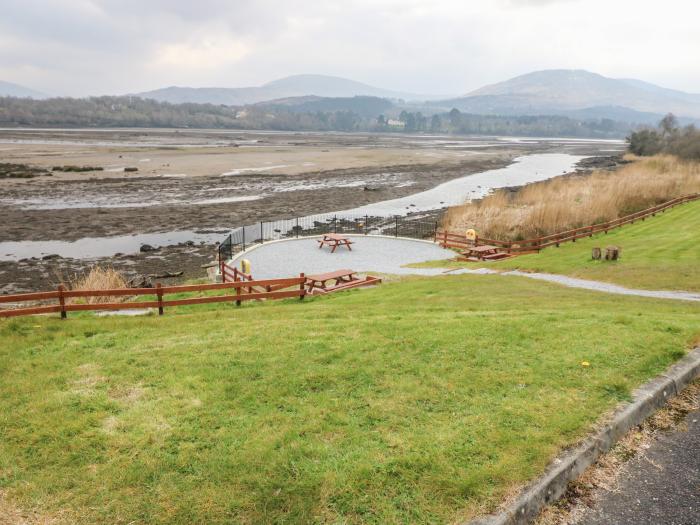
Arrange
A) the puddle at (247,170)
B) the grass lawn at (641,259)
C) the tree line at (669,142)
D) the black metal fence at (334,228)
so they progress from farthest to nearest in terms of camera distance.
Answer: the tree line at (669,142) → the puddle at (247,170) → the black metal fence at (334,228) → the grass lawn at (641,259)

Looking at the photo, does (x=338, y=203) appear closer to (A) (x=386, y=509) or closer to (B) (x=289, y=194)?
(B) (x=289, y=194)

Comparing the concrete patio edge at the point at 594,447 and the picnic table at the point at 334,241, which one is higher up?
the concrete patio edge at the point at 594,447

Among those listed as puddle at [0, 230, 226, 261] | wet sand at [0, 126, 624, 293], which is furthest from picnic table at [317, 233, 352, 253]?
puddle at [0, 230, 226, 261]

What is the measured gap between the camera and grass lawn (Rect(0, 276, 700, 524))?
584 cm

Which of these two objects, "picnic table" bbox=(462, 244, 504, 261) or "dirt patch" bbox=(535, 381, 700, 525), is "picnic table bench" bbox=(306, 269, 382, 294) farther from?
"dirt patch" bbox=(535, 381, 700, 525)

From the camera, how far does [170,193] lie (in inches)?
2148

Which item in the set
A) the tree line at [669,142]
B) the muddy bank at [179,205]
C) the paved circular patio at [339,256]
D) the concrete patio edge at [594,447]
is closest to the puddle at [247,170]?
the muddy bank at [179,205]

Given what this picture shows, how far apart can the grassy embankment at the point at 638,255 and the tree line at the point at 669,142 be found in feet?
176

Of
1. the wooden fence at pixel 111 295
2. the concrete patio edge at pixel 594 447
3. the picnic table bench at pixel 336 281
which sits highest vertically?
the concrete patio edge at pixel 594 447

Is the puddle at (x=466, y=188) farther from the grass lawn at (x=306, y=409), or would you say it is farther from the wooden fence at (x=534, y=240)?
the grass lawn at (x=306, y=409)

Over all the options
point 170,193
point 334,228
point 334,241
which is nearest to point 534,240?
point 334,241

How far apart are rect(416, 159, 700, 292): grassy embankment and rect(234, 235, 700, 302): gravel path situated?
1.07 m

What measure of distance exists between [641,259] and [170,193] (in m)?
46.7

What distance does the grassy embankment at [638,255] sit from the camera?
1958 centimetres
